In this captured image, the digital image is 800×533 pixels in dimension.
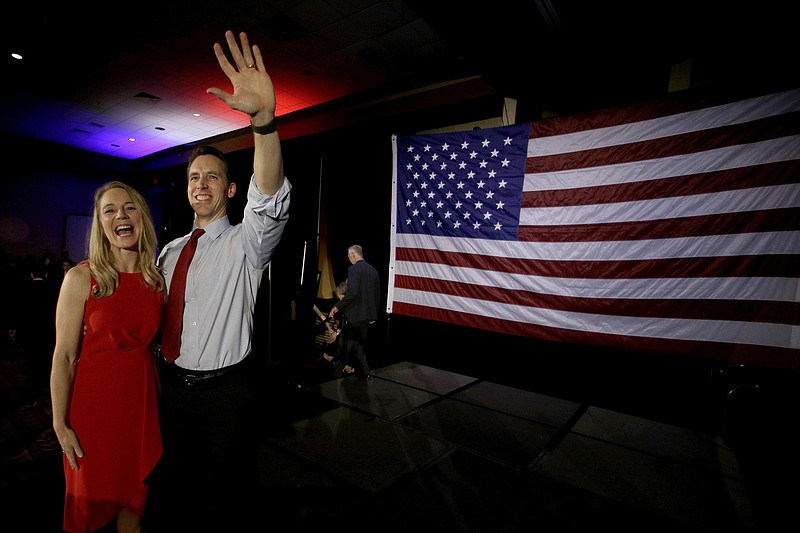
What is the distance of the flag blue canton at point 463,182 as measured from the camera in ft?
11.0

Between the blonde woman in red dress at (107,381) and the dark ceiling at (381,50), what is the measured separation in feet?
7.88

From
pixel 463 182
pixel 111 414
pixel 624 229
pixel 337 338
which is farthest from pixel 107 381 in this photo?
pixel 337 338

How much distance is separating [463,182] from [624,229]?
4.82 ft

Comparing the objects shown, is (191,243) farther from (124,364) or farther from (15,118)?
(15,118)

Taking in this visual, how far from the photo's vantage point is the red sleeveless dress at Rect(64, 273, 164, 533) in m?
1.48

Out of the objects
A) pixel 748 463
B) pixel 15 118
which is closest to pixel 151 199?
pixel 15 118

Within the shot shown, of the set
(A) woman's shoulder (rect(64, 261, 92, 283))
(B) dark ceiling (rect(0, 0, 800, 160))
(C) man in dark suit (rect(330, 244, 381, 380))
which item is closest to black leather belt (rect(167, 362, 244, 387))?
(A) woman's shoulder (rect(64, 261, 92, 283))

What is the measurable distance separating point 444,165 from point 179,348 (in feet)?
9.58

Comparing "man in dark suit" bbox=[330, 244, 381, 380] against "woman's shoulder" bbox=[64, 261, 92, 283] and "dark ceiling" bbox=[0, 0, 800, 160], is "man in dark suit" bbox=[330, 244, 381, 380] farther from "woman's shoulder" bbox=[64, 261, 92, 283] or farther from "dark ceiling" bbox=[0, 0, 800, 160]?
"woman's shoulder" bbox=[64, 261, 92, 283]

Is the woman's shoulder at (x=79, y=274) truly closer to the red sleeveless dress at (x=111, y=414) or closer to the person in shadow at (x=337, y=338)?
the red sleeveless dress at (x=111, y=414)

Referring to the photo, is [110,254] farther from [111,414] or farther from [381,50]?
[381,50]

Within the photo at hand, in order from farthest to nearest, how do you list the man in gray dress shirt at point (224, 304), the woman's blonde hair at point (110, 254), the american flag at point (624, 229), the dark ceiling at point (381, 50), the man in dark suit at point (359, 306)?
the man in dark suit at point (359, 306), the dark ceiling at point (381, 50), the american flag at point (624, 229), the woman's blonde hair at point (110, 254), the man in gray dress shirt at point (224, 304)

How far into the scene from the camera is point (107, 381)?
4.94ft

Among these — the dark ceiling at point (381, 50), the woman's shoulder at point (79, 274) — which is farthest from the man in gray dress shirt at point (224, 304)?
the dark ceiling at point (381, 50)
